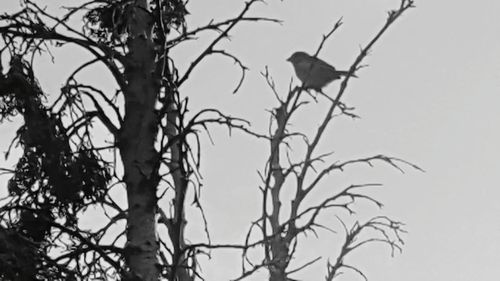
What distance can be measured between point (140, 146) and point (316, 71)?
6.37 m

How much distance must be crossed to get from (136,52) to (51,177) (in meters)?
1.14

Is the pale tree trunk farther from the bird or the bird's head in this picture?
the bird's head

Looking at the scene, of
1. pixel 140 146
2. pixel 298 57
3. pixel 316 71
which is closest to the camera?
pixel 140 146

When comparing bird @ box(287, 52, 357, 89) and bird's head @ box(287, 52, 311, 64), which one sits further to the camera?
bird's head @ box(287, 52, 311, 64)

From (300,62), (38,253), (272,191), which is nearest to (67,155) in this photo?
(38,253)

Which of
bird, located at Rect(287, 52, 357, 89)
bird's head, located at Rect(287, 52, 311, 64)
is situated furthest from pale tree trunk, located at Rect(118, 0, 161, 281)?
bird's head, located at Rect(287, 52, 311, 64)

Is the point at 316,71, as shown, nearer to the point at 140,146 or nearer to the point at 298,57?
the point at 298,57

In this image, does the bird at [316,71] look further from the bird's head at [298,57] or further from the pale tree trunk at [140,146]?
the pale tree trunk at [140,146]

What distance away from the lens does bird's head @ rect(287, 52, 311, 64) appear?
13680 millimetres

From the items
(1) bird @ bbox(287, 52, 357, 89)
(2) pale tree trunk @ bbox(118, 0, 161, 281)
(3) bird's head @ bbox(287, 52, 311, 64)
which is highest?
(3) bird's head @ bbox(287, 52, 311, 64)

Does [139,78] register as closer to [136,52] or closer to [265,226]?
[136,52]

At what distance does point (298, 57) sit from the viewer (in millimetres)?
13781

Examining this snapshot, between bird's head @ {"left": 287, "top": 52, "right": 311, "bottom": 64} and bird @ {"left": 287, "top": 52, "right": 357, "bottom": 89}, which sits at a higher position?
bird's head @ {"left": 287, "top": 52, "right": 311, "bottom": 64}

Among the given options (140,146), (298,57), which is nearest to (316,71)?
(298,57)
